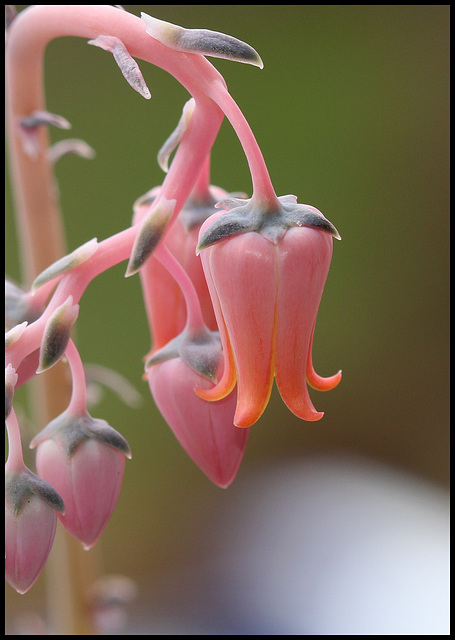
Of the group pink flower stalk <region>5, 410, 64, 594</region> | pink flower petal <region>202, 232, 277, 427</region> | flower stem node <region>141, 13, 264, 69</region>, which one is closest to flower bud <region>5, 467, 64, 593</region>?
pink flower stalk <region>5, 410, 64, 594</region>

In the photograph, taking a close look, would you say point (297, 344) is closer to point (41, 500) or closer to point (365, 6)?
point (41, 500)

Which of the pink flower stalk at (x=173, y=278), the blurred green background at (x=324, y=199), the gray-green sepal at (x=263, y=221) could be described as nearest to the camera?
the gray-green sepal at (x=263, y=221)

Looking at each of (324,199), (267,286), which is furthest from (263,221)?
(324,199)

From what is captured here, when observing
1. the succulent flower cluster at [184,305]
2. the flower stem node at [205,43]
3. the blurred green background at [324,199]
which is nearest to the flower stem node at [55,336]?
the succulent flower cluster at [184,305]

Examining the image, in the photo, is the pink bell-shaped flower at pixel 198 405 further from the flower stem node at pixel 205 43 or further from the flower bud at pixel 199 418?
the flower stem node at pixel 205 43

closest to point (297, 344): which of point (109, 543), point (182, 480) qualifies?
point (109, 543)

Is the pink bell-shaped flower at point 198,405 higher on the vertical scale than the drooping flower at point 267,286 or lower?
lower
